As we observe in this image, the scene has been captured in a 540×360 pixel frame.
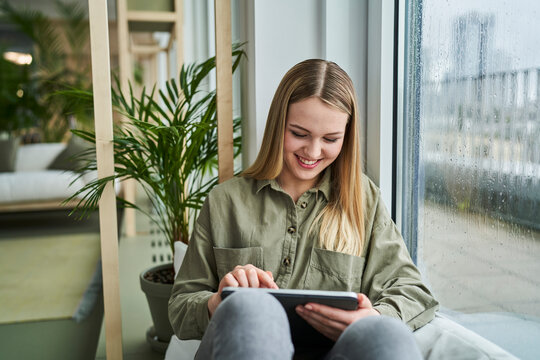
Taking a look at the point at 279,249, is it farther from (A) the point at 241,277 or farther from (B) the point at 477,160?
(B) the point at 477,160

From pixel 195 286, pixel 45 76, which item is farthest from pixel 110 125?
pixel 45 76

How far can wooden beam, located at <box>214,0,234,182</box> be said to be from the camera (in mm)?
1492

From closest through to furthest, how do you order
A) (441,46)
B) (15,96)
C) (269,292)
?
(269,292), (441,46), (15,96)

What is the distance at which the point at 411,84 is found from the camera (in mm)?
1444

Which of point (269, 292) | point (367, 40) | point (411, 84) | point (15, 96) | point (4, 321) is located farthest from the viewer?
point (15, 96)

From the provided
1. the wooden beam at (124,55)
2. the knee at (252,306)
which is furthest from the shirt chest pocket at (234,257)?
the wooden beam at (124,55)

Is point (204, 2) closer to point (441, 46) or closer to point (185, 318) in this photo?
point (441, 46)

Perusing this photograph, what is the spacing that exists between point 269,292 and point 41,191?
3.86m

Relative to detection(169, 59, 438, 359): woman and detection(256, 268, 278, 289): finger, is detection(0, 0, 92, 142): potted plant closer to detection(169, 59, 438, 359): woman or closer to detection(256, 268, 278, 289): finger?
detection(169, 59, 438, 359): woman

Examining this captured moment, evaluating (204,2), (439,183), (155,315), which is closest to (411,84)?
(439,183)

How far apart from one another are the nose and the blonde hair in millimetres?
67

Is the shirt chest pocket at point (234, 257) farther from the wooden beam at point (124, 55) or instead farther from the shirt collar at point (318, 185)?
the wooden beam at point (124, 55)

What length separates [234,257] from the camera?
4.05 ft

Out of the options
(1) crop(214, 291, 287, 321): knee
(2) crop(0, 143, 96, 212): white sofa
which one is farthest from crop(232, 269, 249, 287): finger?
(2) crop(0, 143, 96, 212): white sofa
